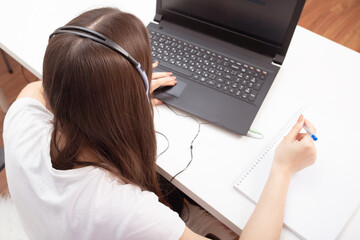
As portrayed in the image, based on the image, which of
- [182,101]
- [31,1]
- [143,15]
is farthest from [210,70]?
[31,1]

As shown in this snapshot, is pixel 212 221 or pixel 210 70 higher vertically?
pixel 210 70

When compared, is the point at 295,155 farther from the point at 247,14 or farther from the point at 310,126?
the point at 247,14

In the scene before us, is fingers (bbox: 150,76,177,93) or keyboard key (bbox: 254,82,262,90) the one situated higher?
keyboard key (bbox: 254,82,262,90)

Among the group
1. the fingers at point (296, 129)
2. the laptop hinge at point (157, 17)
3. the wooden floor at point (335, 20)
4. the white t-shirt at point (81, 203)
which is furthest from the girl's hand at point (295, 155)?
the wooden floor at point (335, 20)

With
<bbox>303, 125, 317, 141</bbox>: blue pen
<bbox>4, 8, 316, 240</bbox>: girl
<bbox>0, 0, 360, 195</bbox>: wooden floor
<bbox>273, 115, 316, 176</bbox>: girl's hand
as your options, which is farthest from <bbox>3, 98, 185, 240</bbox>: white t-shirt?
<bbox>0, 0, 360, 195</bbox>: wooden floor

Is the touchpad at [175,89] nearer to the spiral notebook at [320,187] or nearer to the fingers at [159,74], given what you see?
the fingers at [159,74]

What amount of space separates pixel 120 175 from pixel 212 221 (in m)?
0.36

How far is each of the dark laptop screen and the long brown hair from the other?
0.39 metres

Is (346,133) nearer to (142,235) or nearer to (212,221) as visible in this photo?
(212,221)

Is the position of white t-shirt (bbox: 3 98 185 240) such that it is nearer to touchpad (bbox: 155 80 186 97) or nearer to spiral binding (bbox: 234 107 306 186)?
spiral binding (bbox: 234 107 306 186)

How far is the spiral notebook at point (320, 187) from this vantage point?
0.63 metres

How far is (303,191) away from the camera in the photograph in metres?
0.67

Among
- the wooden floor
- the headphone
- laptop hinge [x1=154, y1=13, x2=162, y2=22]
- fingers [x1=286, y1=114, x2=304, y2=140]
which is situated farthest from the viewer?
the wooden floor

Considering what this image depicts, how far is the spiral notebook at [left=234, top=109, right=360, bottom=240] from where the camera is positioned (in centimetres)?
63
